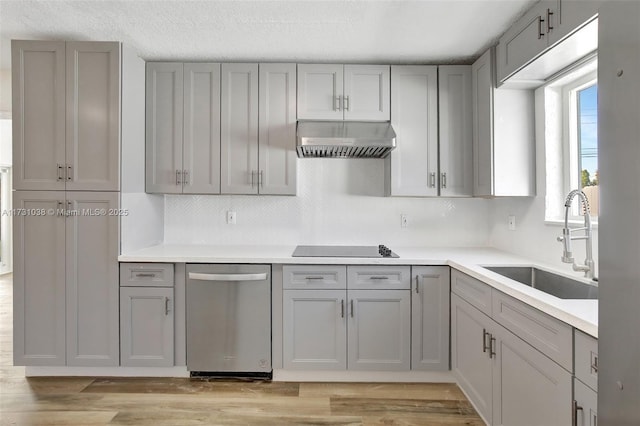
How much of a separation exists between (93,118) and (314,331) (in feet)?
6.85

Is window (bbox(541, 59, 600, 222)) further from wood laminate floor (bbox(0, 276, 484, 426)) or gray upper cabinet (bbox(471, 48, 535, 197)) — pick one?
wood laminate floor (bbox(0, 276, 484, 426))

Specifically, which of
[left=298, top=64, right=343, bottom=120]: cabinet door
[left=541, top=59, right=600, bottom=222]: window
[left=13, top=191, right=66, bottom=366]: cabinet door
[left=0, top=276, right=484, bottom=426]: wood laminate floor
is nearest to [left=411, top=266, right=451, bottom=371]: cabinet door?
[left=0, top=276, right=484, bottom=426]: wood laminate floor

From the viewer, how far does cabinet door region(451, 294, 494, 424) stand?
1.96m

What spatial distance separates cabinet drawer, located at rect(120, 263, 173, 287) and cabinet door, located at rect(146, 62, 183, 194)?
24.1 inches

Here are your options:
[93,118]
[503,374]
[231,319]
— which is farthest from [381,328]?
[93,118]

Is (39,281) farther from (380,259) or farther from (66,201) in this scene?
(380,259)

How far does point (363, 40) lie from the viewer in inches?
97.7

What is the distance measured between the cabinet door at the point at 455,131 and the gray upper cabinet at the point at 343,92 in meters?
0.44

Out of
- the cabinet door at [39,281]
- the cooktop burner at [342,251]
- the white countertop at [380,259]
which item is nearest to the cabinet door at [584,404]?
the white countertop at [380,259]

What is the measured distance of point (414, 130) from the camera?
111 inches

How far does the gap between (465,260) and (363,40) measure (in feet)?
5.38

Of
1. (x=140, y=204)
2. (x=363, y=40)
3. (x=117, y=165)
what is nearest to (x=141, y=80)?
(x=117, y=165)

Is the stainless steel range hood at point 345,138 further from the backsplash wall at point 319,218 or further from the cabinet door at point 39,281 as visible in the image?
the cabinet door at point 39,281

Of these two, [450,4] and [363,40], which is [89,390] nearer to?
[363,40]
